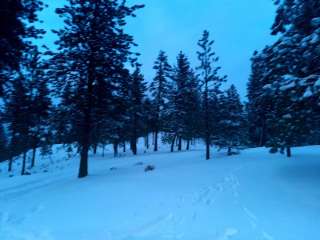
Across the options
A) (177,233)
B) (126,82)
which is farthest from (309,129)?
(126,82)

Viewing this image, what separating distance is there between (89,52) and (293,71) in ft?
36.8

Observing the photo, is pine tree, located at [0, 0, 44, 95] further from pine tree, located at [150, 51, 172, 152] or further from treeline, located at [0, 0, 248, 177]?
pine tree, located at [150, 51, 172, 152]

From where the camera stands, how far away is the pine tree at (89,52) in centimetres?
1558

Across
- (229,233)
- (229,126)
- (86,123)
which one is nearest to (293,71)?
(229,233)

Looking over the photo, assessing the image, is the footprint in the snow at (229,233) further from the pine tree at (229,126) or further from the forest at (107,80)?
the pine tree at (229,126)

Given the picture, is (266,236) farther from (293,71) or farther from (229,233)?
(293,71)

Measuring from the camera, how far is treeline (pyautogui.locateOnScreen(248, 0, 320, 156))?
8633 mm

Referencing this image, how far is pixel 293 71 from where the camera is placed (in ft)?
31.4

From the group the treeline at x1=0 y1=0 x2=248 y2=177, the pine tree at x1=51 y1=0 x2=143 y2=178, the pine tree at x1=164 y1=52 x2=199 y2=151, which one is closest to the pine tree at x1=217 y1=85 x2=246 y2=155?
the treeline at x1=0 y1=0 x2=248 y2=177

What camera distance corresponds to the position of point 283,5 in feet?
32.2

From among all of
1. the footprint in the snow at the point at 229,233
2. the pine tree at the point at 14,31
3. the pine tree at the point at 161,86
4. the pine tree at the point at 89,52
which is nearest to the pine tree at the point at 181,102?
the pine tree at the point at 161,86

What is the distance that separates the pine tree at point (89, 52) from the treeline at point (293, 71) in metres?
8.66

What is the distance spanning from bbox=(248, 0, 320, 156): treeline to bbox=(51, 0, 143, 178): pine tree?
866 cm

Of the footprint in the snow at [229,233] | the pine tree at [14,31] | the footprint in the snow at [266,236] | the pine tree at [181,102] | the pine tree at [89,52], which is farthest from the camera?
the pine tree at [181,102]
